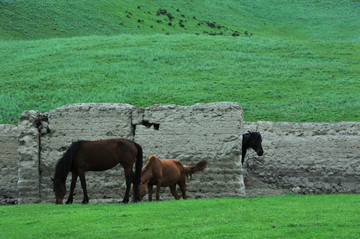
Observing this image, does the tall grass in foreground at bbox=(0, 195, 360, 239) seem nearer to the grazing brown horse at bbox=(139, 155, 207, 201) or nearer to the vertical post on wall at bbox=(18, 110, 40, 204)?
the grazing brown horse at bbox=(139, 155, 207, 201)

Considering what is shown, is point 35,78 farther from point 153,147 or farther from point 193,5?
point 193,5

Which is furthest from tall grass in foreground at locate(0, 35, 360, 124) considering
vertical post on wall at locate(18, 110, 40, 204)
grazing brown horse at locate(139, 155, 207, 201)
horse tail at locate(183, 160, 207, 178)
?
grazing brown horse at locate(139, 155, 207, 201)

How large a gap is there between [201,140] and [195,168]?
2.95 feet

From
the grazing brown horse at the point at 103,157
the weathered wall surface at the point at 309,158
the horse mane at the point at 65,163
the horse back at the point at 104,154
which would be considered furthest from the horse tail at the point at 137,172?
the weathered wall surface at the point at 309,158

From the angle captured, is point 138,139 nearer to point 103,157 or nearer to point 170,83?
point 103,157

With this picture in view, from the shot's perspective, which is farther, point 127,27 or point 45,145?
point 127,27

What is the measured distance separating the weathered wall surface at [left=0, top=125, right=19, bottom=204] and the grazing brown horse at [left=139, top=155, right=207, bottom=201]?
15.4 ft

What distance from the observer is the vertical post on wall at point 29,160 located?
16578 mm

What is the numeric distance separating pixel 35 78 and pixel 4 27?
66.4 feet

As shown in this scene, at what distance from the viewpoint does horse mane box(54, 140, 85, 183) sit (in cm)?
1421

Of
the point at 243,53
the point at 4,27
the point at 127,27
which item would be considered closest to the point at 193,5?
the point at 127,27

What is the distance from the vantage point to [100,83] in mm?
28828

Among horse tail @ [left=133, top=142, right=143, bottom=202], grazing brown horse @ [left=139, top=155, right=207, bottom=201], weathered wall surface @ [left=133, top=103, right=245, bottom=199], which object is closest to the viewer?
horse tail @ [left=133, top=142, right=143, bottom=202]

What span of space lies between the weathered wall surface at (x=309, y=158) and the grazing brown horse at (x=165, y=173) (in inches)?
101
